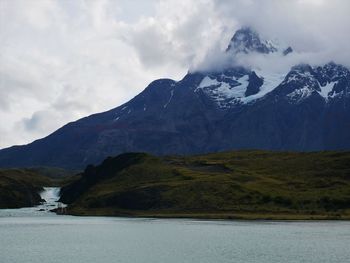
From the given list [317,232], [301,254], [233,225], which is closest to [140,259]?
[301,254]

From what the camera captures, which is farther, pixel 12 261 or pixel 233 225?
pixel 233 225

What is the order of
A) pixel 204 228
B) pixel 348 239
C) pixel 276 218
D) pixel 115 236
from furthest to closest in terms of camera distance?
pixel 276 218, pixel 204 228, pixel 115 236, pixel 348 239

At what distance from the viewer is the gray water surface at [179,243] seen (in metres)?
105

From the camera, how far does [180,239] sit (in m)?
134

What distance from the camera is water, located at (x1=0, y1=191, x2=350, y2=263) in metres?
104

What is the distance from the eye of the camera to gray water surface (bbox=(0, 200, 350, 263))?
105m

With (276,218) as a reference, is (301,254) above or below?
below

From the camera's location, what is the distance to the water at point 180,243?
104 meters

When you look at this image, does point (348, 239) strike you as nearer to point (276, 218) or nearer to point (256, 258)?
point (256, 258)

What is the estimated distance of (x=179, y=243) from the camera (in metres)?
127

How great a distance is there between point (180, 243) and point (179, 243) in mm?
194

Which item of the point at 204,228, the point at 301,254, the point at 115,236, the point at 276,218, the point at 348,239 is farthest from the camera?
the point at 276,218

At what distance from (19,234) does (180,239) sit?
3975 centimetres

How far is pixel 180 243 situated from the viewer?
126688 mm
